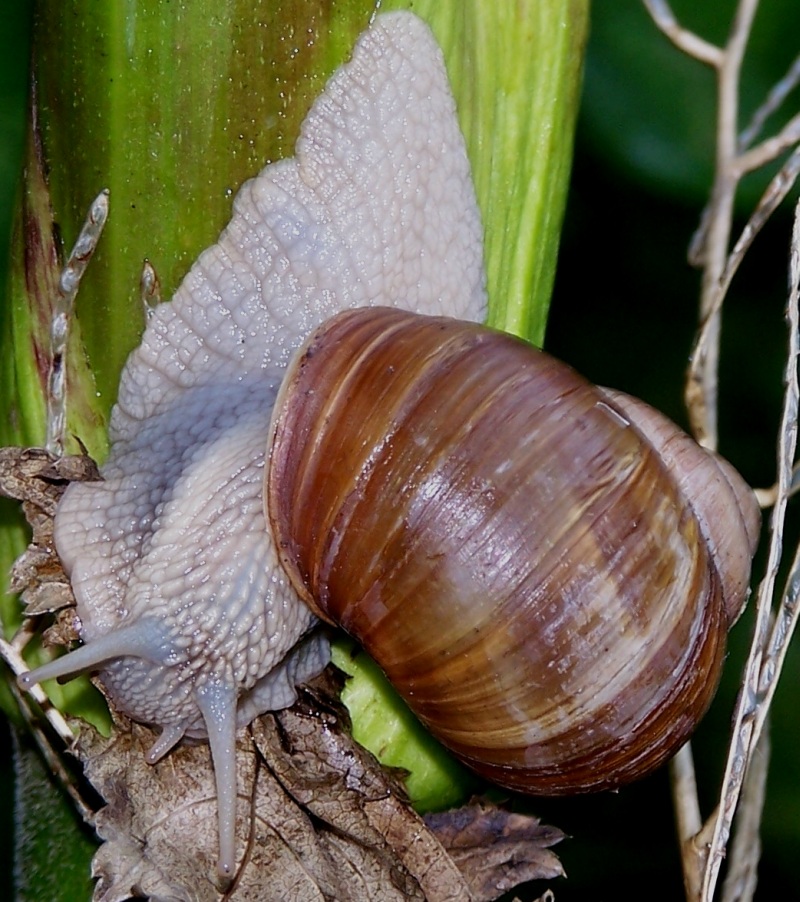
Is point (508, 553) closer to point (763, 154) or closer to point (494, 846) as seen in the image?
point (494, 846)

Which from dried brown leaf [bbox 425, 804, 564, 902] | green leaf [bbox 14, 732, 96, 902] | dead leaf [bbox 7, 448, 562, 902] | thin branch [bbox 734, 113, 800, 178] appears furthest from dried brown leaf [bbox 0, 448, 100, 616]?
thin branch [bbox 734, 113, 800, 178]

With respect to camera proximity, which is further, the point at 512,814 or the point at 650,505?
the point at 512,814

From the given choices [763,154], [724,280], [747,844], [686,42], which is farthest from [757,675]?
[686,42]

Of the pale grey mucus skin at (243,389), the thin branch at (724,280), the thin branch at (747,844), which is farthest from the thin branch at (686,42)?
the thin branch at (747,844)

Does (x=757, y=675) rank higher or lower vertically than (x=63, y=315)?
lower

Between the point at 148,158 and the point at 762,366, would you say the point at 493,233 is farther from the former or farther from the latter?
the point at 762,366

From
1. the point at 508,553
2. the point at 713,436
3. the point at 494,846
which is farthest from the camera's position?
the point at 713,436

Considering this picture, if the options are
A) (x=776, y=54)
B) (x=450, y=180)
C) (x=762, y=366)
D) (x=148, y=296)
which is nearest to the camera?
(x=148, y=296)

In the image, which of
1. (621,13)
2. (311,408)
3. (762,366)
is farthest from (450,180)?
(762,366)
